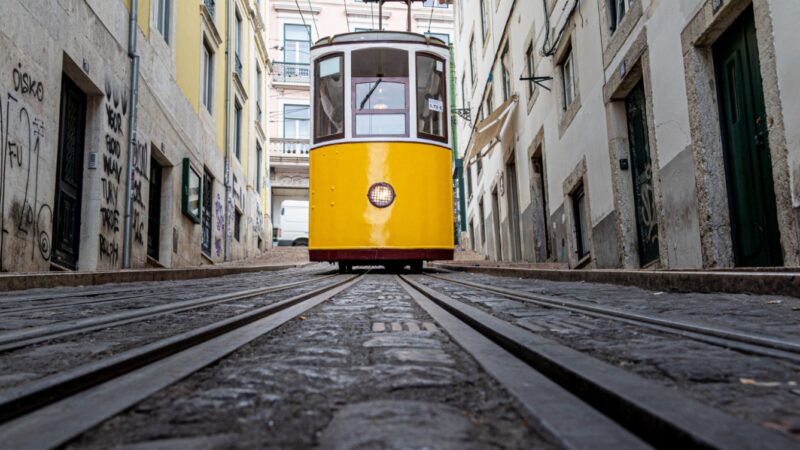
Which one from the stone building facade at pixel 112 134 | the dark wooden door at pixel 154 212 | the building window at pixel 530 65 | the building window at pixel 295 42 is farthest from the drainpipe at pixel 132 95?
the building window at pixel 295 42

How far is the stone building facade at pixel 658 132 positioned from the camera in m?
4.12

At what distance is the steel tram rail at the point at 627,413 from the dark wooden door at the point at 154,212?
32.3ft

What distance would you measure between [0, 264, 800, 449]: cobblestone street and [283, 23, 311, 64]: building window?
27.1 meters

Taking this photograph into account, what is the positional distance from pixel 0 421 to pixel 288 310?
6.30 ft

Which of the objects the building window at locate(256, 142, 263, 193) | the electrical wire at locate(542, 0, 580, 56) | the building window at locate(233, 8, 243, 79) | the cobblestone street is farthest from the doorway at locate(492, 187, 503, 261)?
the cobblestone street

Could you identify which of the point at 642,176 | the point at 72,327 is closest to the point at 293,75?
the point at 642,176

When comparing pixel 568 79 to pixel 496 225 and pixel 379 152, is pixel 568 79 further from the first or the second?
pixel 496 225

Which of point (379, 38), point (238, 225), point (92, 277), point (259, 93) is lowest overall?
point (92, 277)

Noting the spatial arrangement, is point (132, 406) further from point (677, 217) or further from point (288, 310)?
point (677, 217)

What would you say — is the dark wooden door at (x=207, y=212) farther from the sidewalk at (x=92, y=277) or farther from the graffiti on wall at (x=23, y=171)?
the graffiti on wall at (x=23, y=171)

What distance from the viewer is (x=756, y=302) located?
2.74 m

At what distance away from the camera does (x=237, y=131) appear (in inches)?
682

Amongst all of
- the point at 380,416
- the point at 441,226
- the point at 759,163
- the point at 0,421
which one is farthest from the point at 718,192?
the point at 0,421

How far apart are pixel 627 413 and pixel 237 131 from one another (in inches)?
688
